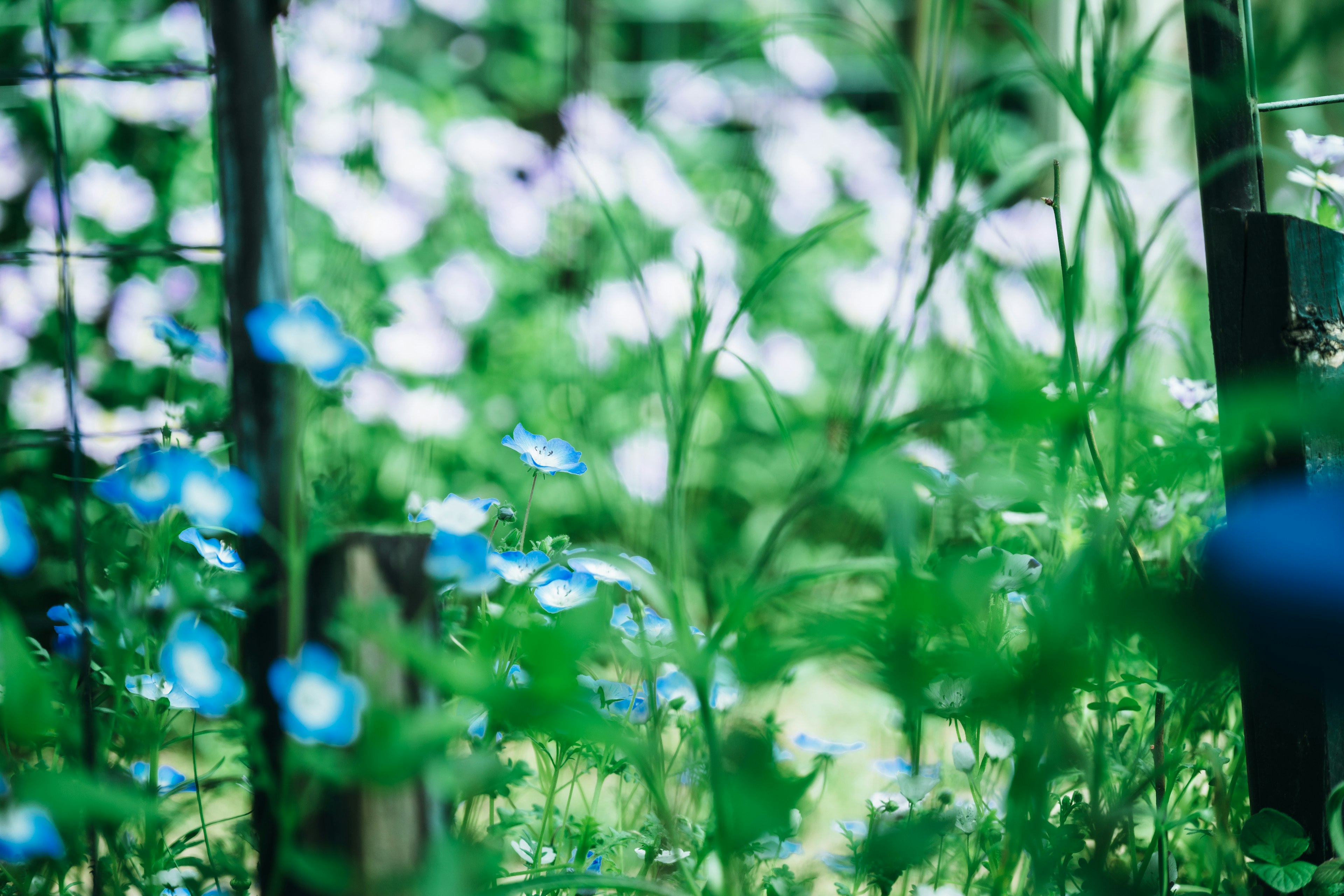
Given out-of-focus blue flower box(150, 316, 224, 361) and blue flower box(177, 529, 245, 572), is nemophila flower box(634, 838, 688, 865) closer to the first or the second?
blue flower box(177, 529, 245, 572)

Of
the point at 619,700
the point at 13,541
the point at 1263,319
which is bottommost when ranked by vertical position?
the point at 619,700

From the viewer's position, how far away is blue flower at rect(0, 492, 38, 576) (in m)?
0.66

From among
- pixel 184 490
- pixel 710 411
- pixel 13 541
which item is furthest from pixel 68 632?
pixel 710 411

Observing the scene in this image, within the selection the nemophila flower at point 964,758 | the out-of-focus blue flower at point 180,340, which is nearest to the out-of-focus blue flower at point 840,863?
the nemophila flower at point 964,758

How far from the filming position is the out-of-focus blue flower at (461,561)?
55cm

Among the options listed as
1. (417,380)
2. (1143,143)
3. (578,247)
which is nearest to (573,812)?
(417,380)

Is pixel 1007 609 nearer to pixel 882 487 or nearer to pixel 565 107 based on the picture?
pixel 882 487

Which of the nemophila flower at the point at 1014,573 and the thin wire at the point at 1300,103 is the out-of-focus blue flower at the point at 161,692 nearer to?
the nemophila flower at the point at 1014,573

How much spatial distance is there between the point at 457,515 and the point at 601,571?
0.44 feet

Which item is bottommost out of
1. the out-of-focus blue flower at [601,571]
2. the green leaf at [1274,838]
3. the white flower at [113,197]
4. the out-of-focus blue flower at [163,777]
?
the green leaf at [1274,838]

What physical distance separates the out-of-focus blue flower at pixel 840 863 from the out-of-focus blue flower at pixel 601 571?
284 mm

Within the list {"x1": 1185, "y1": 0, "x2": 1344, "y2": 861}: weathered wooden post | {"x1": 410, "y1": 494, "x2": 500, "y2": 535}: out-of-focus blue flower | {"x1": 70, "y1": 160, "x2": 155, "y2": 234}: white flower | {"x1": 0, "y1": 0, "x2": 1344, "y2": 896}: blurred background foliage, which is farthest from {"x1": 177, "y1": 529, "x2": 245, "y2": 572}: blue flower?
{"x1": 70, "y1": 160, "x2": 155, "y2": 234}: white flower

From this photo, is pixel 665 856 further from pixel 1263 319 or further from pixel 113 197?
pixel 113 197

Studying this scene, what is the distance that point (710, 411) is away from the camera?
2520 mm
